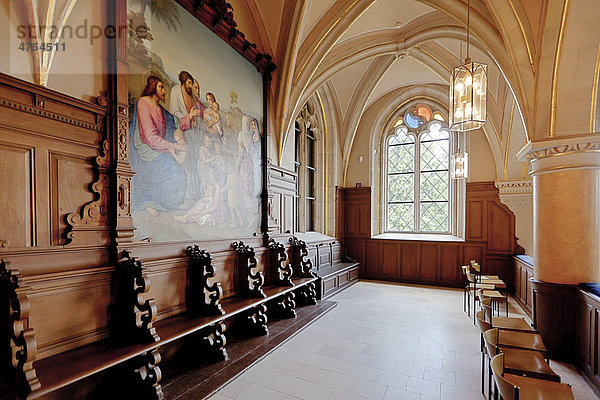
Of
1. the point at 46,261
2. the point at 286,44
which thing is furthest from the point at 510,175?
the point at 46,261

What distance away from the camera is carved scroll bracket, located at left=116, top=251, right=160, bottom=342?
2.41 m

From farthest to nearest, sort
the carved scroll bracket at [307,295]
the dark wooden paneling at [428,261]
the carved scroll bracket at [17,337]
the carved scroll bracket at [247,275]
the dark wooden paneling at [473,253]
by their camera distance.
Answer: the dark wooden paneling at [428,261]
the dark wooden paneling at [473,253]
the carved scroll bracket at [307,295]
the carved scroll bracket at [247,275]
the carved scroll bracket at [17,337]

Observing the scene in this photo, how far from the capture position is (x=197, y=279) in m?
3.25

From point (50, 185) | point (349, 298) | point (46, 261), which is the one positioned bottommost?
point (349, 298)

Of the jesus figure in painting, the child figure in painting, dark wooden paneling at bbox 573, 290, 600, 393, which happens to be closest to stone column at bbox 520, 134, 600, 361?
dark wooden paneling at bbox 573, 290, 600, 393

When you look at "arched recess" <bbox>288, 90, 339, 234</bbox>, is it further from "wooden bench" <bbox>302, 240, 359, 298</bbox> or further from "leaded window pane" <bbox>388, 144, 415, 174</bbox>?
"leaded window pane" <bbox>388, 144, 415, 174</bbox>

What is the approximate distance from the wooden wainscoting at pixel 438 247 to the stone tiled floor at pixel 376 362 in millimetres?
2401

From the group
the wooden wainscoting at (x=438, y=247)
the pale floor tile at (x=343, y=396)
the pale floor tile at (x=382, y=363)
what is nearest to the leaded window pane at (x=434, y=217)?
the wooden wainscoting at (x=438, y=247)

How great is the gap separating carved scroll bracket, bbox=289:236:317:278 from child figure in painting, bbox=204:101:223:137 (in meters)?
2.41

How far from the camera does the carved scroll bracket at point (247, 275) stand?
3.91 m

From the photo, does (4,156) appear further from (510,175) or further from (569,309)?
(510,175)

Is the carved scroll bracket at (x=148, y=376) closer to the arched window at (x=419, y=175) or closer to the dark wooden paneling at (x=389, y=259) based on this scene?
the dark wooden paneling at (x=389, y=259)

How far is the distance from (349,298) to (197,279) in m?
3.70

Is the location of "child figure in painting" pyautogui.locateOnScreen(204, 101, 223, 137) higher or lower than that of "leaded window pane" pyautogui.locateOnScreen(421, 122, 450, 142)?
lower
